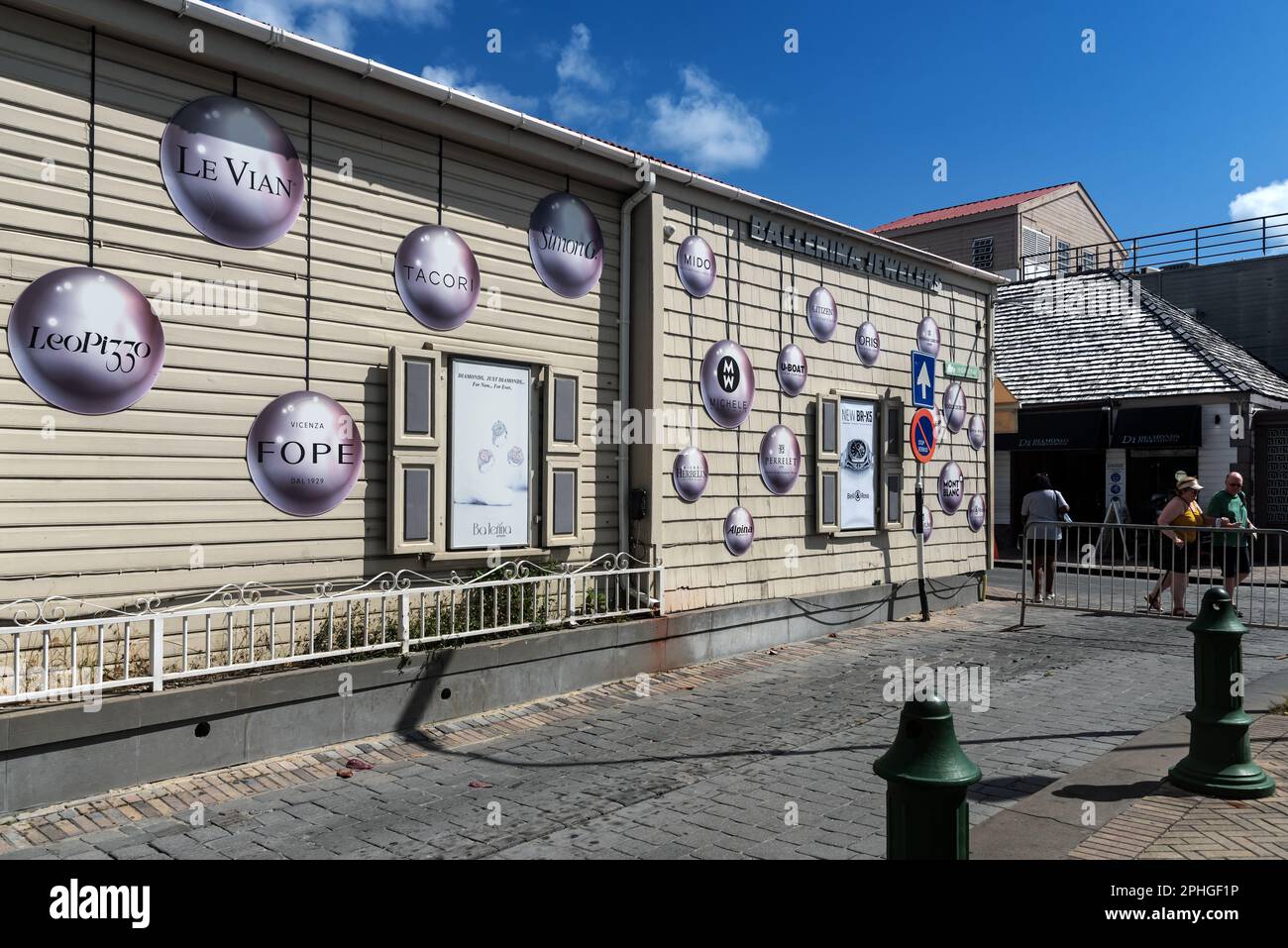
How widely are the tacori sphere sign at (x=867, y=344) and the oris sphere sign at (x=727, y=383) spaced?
224 cm

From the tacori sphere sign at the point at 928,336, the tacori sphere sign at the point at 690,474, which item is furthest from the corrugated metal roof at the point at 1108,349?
the tacori sphere sign at the point at 690,474

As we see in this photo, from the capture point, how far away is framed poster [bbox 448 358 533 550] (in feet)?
26.3

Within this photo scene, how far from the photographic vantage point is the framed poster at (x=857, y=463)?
39.0 feet

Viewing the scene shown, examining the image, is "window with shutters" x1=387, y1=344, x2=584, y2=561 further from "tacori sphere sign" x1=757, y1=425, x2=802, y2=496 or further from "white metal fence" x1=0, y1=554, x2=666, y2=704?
"tacori sphere sign" x1=757, y1=425, x2=802, y2=496

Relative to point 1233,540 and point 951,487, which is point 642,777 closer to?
point 1233,540

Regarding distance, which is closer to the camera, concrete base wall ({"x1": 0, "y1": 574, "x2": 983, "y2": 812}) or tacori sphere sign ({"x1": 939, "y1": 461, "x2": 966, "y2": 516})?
concrete base wall ({"x1": 0, "y1": 574, "x2": 983, "y2": 812})

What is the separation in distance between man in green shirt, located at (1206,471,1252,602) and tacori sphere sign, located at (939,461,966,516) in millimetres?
3155

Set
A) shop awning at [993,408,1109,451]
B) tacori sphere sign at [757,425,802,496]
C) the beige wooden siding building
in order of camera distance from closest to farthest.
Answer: the beige wooden siding building
tacori sphere sign at [757,425,802,496]
shop awning at [993,408,1109,451]

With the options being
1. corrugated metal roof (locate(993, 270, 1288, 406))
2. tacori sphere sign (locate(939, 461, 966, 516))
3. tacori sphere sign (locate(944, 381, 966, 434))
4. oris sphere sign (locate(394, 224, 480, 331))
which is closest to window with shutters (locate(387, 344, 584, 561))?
oris sphere sign (locate(394, 224, 480, 331))

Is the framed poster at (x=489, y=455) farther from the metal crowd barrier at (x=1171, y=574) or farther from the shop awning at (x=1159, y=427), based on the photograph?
the shop awning at (x=1159, y=427)

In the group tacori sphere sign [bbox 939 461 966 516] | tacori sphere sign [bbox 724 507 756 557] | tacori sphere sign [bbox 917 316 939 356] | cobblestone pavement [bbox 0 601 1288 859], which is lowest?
cobblestone pavement [bbox 0 601 1288 859]

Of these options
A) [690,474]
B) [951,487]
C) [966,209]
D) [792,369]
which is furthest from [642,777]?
[966,209]

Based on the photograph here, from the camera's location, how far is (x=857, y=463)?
39.7ft

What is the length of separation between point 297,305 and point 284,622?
229 cm
